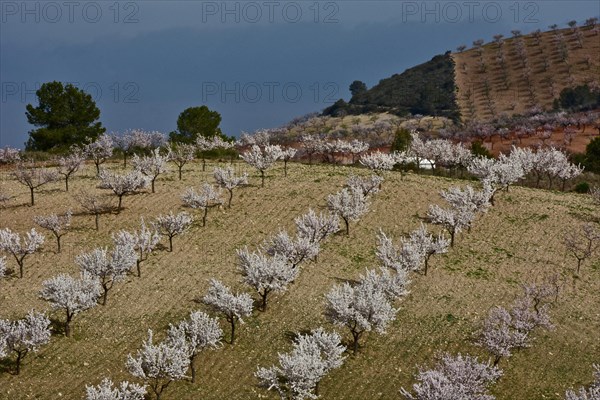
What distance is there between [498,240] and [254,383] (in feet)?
76.9

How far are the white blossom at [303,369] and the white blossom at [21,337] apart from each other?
10102mm

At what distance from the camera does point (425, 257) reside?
120ft

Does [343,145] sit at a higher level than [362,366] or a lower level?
higher

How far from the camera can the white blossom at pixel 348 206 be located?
4119cm

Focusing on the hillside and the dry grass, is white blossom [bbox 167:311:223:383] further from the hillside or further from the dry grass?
the hillside

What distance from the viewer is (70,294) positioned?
2817 centimetres

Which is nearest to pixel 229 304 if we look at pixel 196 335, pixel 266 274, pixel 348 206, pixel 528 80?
pixel 196 335

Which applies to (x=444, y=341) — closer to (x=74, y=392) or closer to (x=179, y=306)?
(x=179, y=306)

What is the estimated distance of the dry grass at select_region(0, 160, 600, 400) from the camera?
25.7 meters

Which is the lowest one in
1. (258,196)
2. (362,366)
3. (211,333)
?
(362,366)

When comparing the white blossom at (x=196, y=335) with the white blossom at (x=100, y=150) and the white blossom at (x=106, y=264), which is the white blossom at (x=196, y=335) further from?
the white blossom at (x=100, y=150)

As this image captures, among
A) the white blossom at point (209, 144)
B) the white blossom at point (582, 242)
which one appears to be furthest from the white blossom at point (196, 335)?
the white blossom at point (209, 144)

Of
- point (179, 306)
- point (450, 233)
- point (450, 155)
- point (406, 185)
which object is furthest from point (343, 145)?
point (179, 306)

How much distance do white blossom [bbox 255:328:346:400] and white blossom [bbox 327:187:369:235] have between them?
17.3 meters
